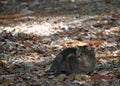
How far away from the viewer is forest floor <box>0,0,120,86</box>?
8973 millimetres

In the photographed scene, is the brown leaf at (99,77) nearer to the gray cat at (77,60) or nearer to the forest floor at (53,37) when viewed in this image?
the forest floor at (53,37)

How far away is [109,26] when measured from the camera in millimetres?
14352

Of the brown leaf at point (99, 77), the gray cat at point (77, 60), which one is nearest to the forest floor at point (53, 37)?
the brown leaf at point (99, 77)

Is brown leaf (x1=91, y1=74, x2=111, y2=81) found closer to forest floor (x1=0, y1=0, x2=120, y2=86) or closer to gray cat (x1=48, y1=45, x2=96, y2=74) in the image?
forest floor (x1=0, y1=0, x2=120, y2=86)

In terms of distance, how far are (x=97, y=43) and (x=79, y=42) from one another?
640 millimetres

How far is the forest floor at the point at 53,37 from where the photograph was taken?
8973mm

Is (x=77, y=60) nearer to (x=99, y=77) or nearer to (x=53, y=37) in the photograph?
(x=99, y=77)

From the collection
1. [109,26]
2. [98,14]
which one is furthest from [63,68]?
[98,14]

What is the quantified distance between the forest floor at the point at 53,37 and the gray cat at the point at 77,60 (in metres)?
0.16

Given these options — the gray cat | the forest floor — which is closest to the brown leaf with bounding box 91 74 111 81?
the forest floor

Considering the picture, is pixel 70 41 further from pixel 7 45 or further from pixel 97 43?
pixel 7 45

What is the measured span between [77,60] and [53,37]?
440cm

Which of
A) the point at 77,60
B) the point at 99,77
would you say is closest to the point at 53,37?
the point at 77,60

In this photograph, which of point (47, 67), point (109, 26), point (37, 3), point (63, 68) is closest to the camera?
Answer: point (63, 68)
